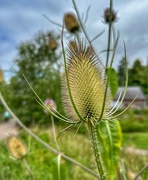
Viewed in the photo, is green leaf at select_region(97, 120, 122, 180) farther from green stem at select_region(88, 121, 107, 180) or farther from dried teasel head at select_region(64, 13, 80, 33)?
dried teasel head at select_region(64, 13, 80, 33)

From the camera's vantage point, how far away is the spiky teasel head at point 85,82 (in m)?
0.89

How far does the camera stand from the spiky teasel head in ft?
2.91

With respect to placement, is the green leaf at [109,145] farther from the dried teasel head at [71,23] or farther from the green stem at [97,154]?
the dried teasel head at [71,23]

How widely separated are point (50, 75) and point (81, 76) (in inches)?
618

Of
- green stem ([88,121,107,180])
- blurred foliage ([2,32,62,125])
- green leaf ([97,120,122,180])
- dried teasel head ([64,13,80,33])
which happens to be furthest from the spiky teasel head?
blurred foliage ([2,32,62,125])

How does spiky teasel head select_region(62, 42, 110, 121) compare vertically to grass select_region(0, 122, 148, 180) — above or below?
above

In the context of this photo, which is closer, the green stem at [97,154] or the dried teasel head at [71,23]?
the green stem at [97,154]

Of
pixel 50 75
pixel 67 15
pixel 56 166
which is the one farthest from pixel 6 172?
pixel 50 75

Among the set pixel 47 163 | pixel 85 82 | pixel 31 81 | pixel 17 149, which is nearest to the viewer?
pixel 85 82

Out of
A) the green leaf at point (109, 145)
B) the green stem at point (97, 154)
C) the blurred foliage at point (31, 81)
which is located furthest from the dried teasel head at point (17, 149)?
the blurred foliage at point (31, 81)

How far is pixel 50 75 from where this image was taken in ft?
54.3

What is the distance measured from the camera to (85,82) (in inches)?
36.1

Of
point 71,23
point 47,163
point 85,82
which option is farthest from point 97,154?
point 47,163

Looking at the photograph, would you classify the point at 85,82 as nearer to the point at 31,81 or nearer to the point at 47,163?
the point at 47,163
